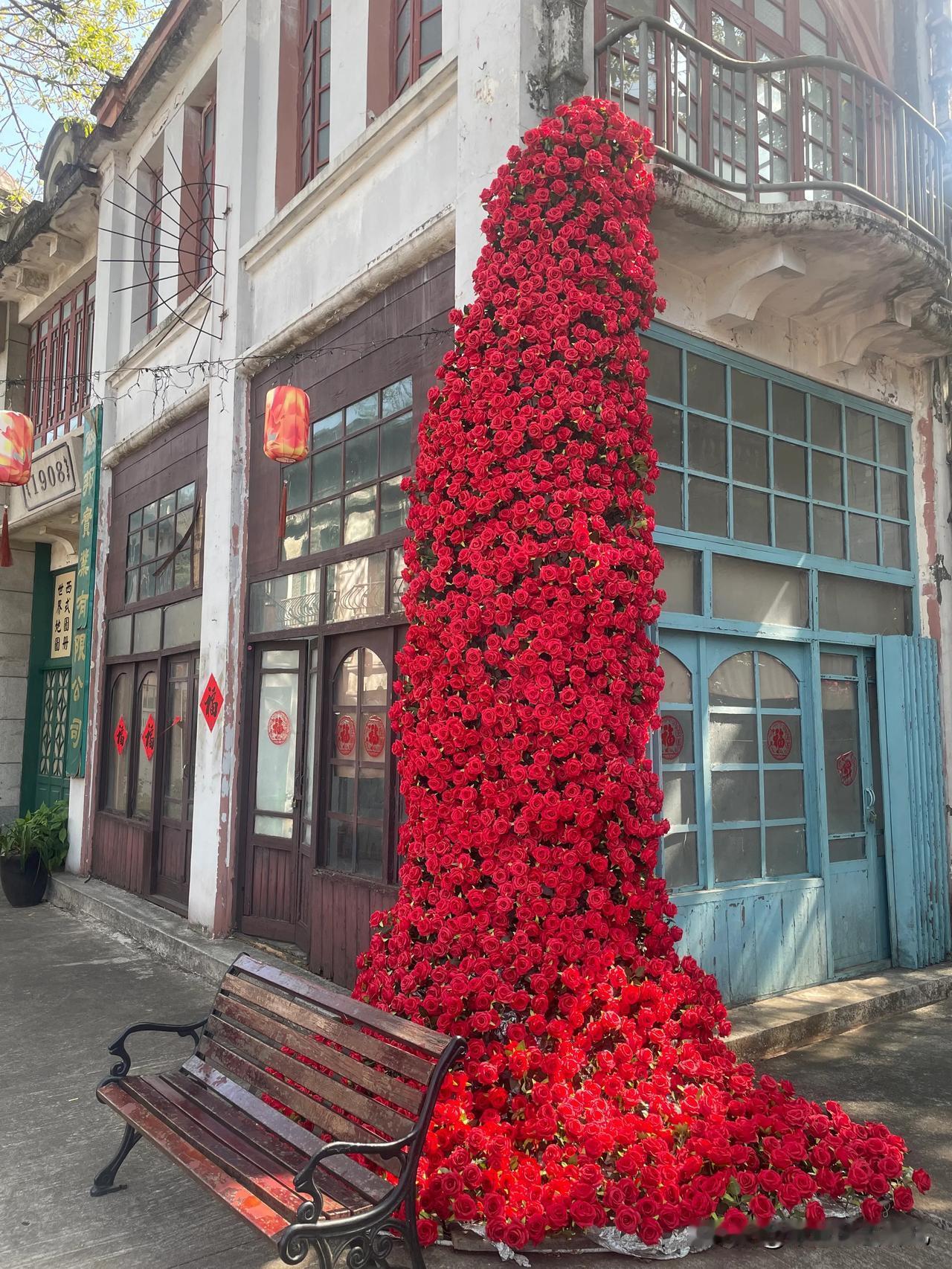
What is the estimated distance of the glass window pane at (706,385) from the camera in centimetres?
608

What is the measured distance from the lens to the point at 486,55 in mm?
5363

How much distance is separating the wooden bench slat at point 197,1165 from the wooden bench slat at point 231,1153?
0.8 inches

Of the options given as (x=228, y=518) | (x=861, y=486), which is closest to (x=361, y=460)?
(x=228, y=518)

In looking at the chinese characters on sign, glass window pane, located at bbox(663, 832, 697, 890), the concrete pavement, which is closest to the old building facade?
glass window pane, located at bbox(663, 832, 697, 890)

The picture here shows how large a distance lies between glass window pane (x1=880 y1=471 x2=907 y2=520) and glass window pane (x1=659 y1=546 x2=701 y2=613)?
2.20 meters

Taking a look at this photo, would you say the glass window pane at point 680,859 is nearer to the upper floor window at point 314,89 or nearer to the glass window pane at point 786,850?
the glass window pane at point 786,850

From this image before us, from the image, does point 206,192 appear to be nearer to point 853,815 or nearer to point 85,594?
point 85,594

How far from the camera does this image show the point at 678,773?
5680mm

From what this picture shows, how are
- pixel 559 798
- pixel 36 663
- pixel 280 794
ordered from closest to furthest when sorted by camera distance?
1. pixel 559 798
2. pixel 280 794
3. pixel 36 663

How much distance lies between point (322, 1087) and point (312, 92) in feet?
23.8

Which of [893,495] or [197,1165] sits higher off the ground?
[893,495]

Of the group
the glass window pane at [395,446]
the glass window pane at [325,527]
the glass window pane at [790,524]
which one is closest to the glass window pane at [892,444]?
the glass window pane at [790,524]

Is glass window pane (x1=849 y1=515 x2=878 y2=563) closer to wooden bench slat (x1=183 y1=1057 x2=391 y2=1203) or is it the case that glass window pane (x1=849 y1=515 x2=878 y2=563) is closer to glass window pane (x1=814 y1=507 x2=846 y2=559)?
glass window pane (x1=814 y1=507 x2=846 y2=559)

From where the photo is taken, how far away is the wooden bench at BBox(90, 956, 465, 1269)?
8.98 feet
